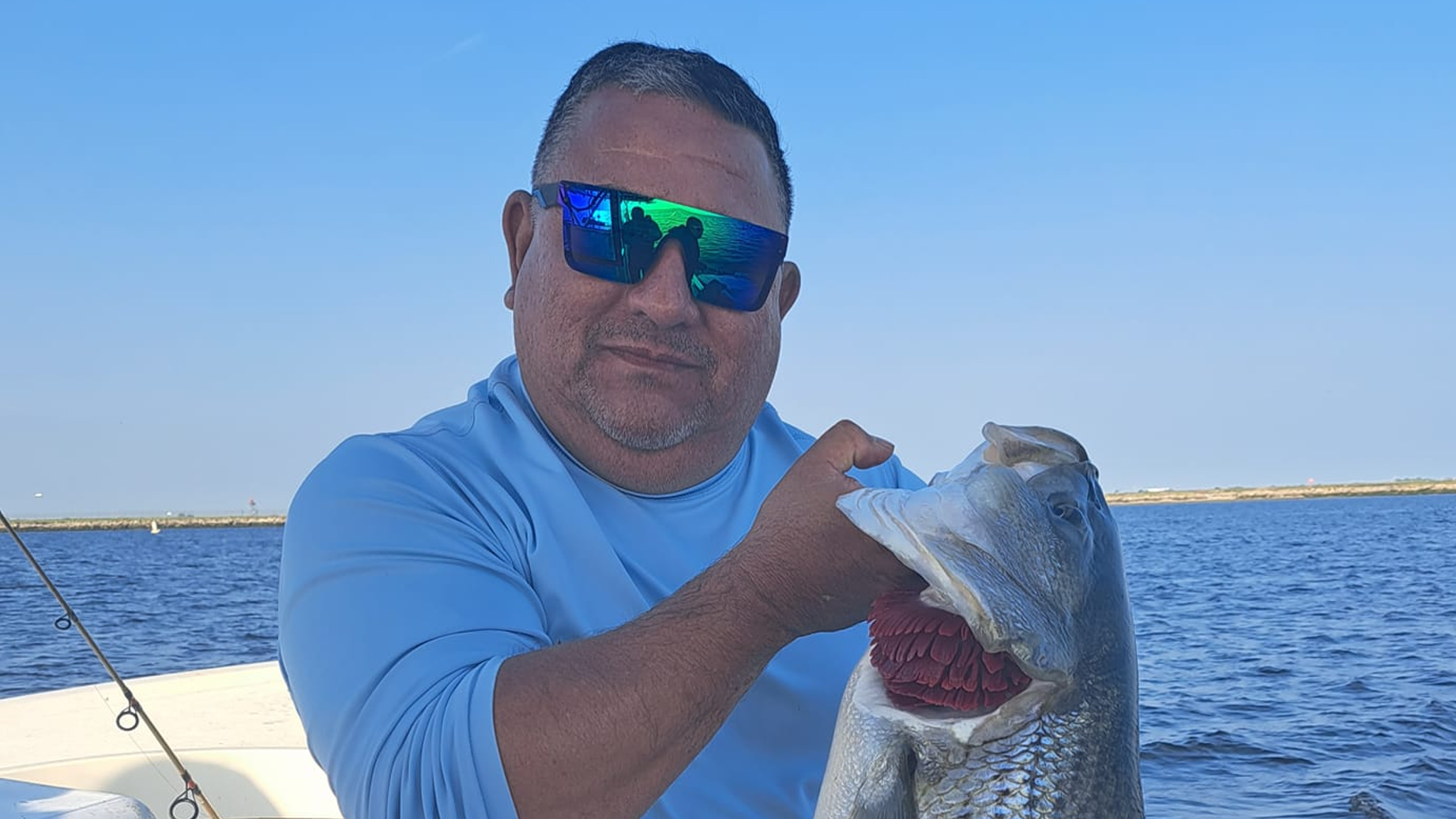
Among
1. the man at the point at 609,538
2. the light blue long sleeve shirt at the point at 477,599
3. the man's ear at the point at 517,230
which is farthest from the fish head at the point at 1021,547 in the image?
the man's ear at the point at 517,230

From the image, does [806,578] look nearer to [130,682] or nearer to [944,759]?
[944,759]

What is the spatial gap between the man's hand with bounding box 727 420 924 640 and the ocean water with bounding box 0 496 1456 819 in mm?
7365

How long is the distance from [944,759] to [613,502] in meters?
1.02

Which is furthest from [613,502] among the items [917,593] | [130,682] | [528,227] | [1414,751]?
[1414,751]

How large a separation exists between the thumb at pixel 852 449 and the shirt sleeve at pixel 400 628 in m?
0.63

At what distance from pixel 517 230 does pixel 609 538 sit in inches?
33.2

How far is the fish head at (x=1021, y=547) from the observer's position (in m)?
1.71

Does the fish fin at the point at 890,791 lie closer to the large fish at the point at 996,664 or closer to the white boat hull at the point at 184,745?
the large fish at the point at 996,664

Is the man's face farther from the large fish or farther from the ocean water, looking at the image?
the ocean water

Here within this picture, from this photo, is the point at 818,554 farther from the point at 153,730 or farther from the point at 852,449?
the point at 153,730

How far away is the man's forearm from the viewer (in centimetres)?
167

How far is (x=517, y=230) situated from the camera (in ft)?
9.19

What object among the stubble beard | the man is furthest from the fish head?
the stubble beard

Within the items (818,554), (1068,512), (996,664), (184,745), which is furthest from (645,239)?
(184,745)
